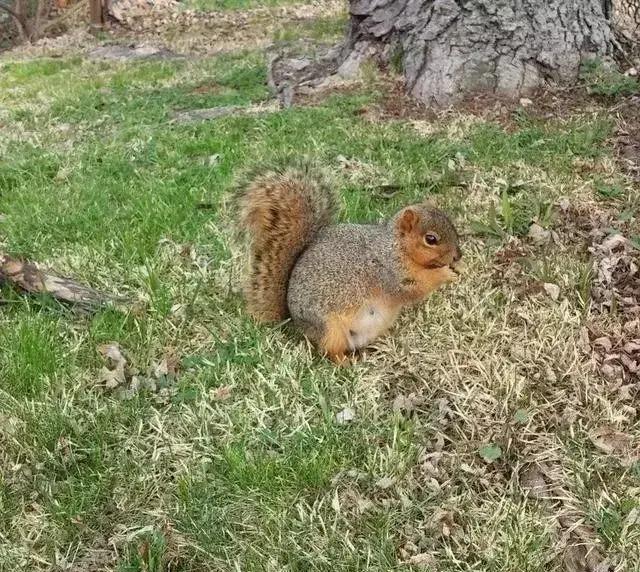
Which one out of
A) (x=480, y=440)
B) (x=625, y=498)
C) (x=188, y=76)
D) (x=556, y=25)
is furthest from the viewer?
(x=188, y=76)

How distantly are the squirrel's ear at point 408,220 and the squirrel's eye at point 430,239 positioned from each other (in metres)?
0.07

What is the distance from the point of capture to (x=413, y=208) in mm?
2803

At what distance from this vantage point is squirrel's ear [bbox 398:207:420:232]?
2.75 meters

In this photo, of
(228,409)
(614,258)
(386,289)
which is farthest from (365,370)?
(614,258)

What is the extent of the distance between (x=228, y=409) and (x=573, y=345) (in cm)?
124

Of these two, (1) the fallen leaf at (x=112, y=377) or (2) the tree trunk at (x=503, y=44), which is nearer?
(1) the fallen leaf at (x=112, y=377)

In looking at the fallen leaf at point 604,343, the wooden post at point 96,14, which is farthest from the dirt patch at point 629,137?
the wooden post at point 96,14

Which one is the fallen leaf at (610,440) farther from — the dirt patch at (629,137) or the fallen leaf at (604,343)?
the dirt patch at (629,137)

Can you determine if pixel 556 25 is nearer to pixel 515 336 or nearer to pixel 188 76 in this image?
pixel 515 336

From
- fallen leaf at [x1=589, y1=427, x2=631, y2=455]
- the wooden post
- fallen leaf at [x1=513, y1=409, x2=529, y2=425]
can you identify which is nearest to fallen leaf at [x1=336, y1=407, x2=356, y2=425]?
fallen leaf at [x1=513, y1=409, x2=529, y2=425]

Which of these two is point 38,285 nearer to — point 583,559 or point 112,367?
point 112,367

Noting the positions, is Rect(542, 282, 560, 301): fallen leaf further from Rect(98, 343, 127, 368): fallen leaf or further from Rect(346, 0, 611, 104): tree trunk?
Rect(346, 0, 611, 104): tree trunk

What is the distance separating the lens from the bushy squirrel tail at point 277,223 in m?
2.82

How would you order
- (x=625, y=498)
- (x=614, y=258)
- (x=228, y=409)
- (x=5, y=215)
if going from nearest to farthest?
(x=625, y=498) < (x=228, y=409) < (x=614, y=258) < (x=5, y=215)
